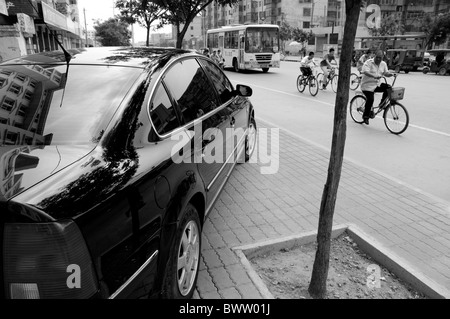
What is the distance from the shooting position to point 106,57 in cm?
299

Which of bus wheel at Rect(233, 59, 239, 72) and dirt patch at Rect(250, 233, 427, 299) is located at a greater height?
bus wheel at Rect(233, 59, 239, 72)

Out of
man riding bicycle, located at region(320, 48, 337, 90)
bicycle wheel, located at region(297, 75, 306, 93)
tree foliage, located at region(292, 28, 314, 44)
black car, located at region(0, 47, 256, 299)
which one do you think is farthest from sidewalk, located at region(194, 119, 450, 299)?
tree foliage, located at region(292, 28, 314, 44)

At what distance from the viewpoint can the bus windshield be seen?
23.1 meters

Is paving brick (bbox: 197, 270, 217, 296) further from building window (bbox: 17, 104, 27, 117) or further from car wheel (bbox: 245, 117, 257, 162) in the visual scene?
car wheel (bbox: 245, 117, 257, 162)

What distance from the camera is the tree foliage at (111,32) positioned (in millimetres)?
55188

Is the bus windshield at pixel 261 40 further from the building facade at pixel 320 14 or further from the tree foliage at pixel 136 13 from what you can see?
the building facade at pixel 320 14

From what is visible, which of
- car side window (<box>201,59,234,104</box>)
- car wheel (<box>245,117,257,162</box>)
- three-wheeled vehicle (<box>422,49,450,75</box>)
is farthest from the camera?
three-wheeled vehicle (<box>422,49,450,75</box>)

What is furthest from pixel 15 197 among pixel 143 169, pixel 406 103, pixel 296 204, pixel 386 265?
pixel 406 103

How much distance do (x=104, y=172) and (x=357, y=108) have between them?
7959mm

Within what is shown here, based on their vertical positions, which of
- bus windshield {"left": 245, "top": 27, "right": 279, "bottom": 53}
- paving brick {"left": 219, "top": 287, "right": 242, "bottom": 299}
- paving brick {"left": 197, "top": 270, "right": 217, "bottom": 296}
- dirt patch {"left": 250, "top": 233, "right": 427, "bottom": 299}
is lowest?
dirt patch {"left": 250, "top": 233, "right": 427, "bottom": 299}

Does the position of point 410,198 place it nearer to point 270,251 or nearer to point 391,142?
point 270,251

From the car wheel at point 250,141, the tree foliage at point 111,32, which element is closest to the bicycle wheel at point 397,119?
the car wheel at point 250,141

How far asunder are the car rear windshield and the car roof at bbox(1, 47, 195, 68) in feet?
0.33

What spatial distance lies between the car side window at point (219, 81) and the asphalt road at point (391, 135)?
8.87 ft
